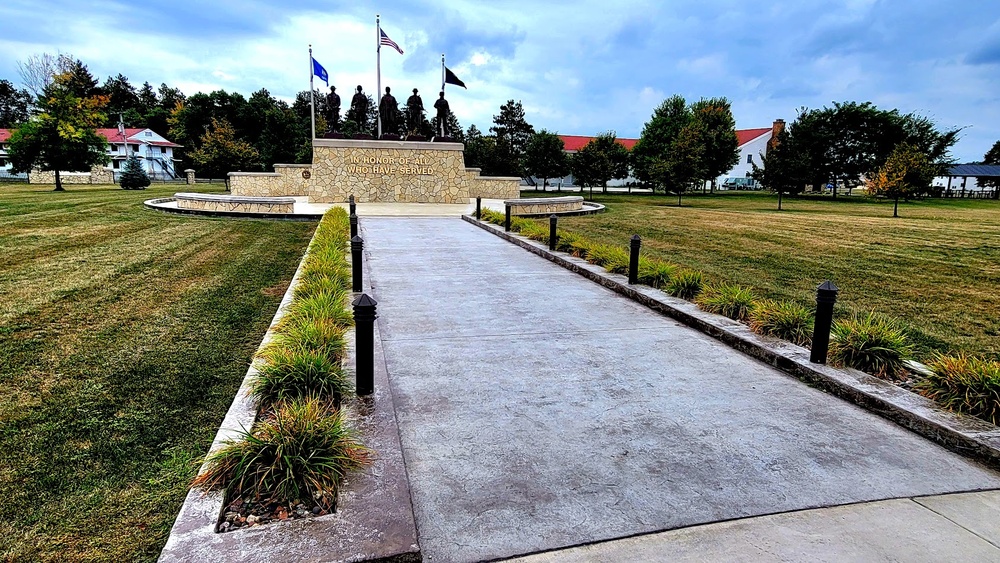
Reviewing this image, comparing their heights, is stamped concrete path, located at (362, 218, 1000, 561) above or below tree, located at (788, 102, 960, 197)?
below

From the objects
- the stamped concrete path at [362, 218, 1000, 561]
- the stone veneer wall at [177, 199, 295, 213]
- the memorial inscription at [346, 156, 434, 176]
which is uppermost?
the memorial inscription at [346, 156, 434, 176]

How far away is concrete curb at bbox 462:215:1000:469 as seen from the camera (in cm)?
366

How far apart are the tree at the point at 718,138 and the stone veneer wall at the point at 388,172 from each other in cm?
3010

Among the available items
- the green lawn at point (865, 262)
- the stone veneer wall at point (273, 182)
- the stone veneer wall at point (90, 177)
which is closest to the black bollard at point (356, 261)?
the green lawn at point (865, 262)

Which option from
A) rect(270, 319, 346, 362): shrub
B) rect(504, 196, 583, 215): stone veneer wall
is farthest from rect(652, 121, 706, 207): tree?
rect(270, 319, 346, 362): shrub

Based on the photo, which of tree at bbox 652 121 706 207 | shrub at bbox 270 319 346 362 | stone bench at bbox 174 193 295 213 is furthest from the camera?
tree at bbox 652 121 706 207

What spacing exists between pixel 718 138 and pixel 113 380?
5397cm

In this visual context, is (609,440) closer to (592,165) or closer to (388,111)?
(388,111)

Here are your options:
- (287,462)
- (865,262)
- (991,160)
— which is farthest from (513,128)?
(991,160)

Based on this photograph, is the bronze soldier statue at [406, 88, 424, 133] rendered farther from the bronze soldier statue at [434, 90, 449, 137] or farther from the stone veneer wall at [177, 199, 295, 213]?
the stone veneer wall at [177, 199, 295, 213]

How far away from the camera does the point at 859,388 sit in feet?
14.5

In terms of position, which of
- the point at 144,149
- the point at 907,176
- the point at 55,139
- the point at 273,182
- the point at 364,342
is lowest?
the point at 364,342

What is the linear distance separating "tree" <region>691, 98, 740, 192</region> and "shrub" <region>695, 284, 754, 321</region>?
4614 cm

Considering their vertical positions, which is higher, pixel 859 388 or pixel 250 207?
pixel 250 207
